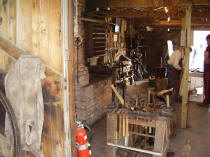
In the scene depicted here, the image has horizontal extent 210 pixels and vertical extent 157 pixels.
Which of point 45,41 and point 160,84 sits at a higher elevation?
point 45,41

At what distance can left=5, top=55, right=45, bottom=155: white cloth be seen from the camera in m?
2.41

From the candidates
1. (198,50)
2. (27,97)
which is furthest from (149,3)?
(198,50)

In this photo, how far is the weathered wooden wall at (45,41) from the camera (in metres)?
2.33

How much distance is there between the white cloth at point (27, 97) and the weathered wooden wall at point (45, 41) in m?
0.08

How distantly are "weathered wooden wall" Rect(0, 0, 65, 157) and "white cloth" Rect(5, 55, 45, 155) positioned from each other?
0.08 m

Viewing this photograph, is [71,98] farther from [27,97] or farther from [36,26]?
[36,26]

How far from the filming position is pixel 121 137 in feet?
12.1

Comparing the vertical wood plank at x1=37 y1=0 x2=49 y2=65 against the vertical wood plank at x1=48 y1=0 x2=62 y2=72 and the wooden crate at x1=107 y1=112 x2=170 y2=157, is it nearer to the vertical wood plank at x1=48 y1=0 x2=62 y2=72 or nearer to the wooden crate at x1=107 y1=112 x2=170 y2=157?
the vertical wood plank at x1=48 y1=0 x2=62 y2=72

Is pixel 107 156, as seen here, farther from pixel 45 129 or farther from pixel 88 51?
pixel 88 51

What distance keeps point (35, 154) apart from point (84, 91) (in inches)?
92.5

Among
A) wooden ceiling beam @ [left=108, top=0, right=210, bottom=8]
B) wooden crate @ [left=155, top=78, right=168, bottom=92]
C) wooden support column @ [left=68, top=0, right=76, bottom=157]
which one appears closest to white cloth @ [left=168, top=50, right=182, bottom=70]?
wooden crate @ [left=155, top=78, right=168, bottom=92]

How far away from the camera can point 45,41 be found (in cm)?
241

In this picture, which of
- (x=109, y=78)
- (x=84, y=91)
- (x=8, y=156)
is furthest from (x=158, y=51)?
(x=8, y=156)

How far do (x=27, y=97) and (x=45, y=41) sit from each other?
63 centimetres
